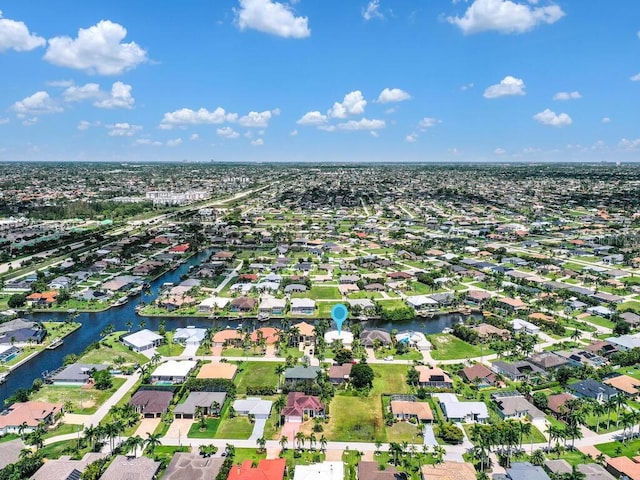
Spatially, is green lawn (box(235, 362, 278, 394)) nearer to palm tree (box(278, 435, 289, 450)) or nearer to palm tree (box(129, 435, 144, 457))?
palm tree (box(278, 435, 289, 450))

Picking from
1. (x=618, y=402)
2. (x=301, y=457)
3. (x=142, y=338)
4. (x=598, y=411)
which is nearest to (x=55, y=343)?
(x=142, y=338)

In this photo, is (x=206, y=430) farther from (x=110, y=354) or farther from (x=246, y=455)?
(x=110, y=354)

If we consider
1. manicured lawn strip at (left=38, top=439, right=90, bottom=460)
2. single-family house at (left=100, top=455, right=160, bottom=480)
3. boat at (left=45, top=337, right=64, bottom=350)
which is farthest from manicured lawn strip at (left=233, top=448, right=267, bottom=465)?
boat at (left=45, top=337, right=64, bottom=350)

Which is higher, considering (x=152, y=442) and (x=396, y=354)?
(x=396, y=354)

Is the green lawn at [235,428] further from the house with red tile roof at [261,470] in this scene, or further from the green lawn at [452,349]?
the green lawn at [452,349]

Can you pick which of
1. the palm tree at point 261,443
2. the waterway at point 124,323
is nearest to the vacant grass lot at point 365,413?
the palm tree at point 261,443
